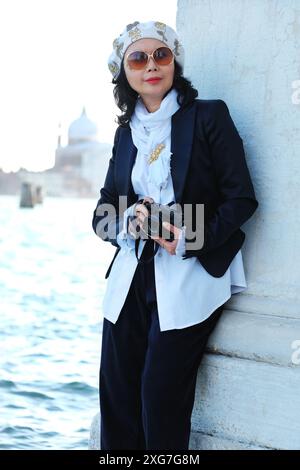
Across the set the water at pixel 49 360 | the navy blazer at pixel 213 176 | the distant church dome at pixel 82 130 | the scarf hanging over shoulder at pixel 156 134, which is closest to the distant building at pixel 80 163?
the distant church dome at pixel 82 130

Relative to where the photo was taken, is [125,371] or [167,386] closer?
[167,386]

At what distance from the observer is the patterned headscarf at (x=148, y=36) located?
2.49 m

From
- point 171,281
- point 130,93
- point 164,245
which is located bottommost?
point 171,281

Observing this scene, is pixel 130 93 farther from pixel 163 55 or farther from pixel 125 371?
pixel 125 371

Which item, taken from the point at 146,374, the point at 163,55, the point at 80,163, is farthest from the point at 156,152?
the point at 80,163

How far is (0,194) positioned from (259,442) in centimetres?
8796

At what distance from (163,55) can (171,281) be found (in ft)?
2.23

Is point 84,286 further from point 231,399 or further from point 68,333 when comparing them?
point 231,399

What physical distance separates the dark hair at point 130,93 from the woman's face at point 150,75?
0.04 m

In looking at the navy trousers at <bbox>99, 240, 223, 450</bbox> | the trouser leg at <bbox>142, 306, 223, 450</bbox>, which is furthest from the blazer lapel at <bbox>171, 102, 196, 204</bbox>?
the trouser leg at <bbox>142, 306, 223, 450</bbox>

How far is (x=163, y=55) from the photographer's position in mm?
2496

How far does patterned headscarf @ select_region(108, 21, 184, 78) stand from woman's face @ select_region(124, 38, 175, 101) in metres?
0.01
